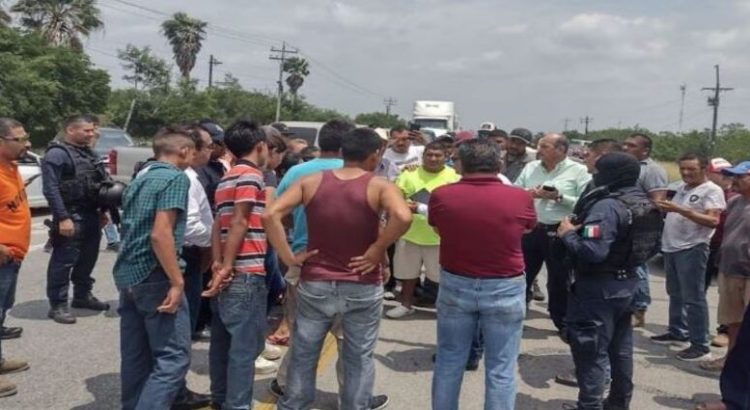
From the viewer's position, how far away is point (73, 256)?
253 inches

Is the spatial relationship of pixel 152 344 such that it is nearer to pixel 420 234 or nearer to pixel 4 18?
pixel 420 234

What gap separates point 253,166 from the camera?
4027 mm

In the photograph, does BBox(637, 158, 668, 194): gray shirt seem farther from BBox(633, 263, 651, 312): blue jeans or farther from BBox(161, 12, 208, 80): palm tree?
BBox(161, 12, 208, 80): palm tree

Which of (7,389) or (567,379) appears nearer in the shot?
(7,389)

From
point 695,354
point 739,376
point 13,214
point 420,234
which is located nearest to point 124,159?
point 420,234

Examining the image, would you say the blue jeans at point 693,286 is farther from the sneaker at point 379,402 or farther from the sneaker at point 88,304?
the sneaker at point 88,304

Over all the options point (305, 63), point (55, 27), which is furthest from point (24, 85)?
point (305, 63)

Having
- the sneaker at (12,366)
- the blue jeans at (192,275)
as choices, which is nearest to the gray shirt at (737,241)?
the blue jeans at (192,275)

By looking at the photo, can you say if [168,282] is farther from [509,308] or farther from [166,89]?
[166,89]

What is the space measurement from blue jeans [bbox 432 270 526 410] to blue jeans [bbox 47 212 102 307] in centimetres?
393

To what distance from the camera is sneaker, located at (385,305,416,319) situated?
703 centimetres

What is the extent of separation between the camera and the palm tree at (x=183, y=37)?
55.4 meters

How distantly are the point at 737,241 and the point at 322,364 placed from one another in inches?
130

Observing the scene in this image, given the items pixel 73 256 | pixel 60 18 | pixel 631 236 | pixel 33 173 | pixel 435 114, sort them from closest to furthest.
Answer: pixel 631 236 → pixel 73 256 → pixel 33 173 → pixel 435 114 → pixel 60 18
